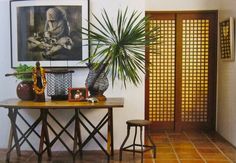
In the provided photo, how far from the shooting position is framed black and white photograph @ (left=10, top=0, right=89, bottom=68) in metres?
4.12

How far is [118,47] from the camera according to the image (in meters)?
3.81

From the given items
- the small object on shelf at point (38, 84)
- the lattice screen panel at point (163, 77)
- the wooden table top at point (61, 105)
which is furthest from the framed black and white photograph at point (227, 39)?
the small object on shelf at point (38, 84)

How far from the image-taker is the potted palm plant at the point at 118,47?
12.5 feet

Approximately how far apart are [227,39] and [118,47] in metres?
1.86

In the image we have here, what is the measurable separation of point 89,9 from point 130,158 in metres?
2.00

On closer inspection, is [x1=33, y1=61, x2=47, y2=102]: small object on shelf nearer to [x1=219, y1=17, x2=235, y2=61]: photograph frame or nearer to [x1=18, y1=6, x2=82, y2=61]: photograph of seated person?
[x1=18, y1=6, x2=82, y2=61]: photograph of seated person

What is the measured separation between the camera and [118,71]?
387 centimetres

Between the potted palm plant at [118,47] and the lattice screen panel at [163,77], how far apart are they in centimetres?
134

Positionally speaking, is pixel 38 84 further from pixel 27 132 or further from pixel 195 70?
pixel 195 70

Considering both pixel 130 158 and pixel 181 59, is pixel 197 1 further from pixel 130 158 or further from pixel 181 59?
pixel 130 158

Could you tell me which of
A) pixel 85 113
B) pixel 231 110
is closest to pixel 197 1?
pixel 231 110

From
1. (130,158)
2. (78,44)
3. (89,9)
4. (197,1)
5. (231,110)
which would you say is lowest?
(130,158)

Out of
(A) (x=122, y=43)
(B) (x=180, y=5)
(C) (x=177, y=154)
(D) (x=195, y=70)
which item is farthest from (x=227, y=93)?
(A) (x=122, y=43)

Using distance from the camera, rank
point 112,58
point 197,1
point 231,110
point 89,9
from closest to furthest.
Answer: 1. point 112,58
2. point 89,9
3. point 231,110
4. point 197,1
